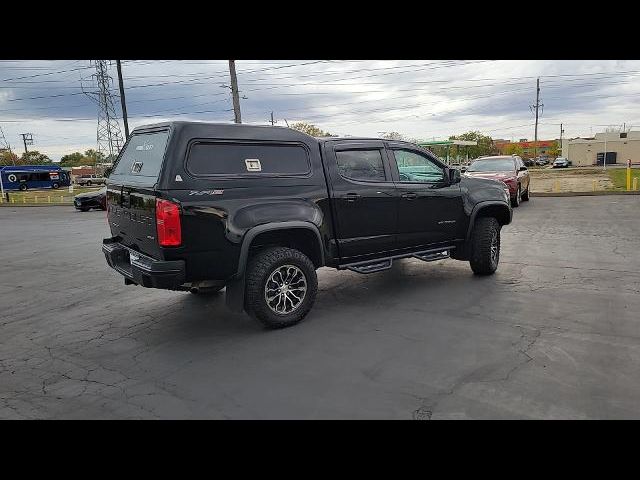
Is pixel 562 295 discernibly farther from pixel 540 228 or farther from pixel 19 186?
pixel 19 186

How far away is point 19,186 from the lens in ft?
172

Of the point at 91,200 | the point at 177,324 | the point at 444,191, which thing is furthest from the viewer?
the point at 91,200

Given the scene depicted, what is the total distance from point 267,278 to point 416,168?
2.81m

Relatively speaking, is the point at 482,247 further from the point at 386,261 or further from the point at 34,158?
the point at 34,158

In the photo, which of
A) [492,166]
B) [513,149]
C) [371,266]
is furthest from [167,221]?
[513,149]

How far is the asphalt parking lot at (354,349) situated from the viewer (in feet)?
10.4

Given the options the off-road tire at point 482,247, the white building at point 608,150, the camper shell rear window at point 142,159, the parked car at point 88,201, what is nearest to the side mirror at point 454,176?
the off-road tire at point 482,247

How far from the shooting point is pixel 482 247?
21.0 feet
